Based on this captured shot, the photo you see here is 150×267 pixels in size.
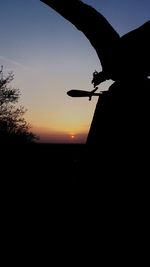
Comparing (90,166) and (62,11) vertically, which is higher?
(62,11)

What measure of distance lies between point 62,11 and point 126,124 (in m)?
0.91

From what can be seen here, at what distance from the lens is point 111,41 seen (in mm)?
1887

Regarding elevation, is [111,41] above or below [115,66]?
above

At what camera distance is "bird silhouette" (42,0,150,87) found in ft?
5.91

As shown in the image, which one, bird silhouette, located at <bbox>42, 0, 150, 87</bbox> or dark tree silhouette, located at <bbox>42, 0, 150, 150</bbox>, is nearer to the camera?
dark tree silhouette, located at <bbox>42, 0, 150, 150</bbox>

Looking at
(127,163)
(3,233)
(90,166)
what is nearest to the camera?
(127,163)

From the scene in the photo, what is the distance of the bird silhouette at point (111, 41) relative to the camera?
1802mm

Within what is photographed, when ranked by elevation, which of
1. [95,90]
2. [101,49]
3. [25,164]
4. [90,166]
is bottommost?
[25,164]

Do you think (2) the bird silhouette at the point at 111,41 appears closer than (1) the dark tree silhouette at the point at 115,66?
No

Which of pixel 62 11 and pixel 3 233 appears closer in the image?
pixel 62 11

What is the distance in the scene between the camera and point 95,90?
2.20m

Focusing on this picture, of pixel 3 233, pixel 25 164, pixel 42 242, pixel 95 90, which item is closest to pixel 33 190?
pixel 25 164

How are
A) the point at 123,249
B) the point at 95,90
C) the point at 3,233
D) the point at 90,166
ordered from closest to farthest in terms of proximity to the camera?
the point at 123,249
the point at 90,166
the point at 95,90
the point at 3,233

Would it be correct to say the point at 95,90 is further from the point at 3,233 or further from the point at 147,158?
the point at 3,233
